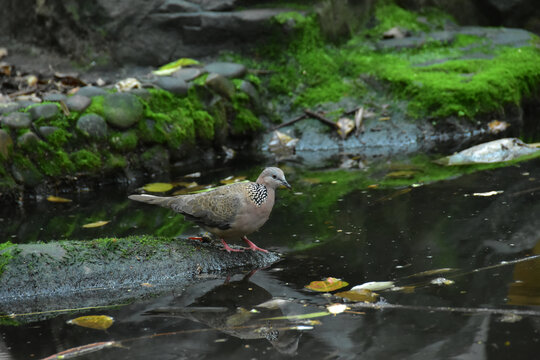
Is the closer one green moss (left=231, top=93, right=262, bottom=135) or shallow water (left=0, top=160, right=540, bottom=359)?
shallow water (left=0, top=160, right=540, bottom=359)

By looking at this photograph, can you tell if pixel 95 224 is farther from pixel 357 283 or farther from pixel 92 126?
pixel 357 283

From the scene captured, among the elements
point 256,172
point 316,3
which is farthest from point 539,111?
point 256,172

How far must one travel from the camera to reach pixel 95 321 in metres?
3.93

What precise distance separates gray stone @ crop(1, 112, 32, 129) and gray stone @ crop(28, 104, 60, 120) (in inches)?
5.7

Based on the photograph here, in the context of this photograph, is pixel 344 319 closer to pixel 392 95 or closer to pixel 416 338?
pixel 416 338

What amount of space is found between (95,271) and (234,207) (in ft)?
3.60

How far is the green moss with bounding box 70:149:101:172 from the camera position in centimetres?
783

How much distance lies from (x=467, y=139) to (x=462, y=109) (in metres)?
0.58

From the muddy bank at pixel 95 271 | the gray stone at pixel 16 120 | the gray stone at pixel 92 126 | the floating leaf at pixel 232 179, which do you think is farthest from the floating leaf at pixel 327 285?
the gray stone at pixel 16 120

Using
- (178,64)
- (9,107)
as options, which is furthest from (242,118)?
(9,107)

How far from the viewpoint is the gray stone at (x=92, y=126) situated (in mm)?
7914

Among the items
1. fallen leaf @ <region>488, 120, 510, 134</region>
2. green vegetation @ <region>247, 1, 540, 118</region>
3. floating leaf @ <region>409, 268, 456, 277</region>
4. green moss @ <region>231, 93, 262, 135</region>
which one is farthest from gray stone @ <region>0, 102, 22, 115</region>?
fallen leaf @ <region>488, 120, 510, 134</region>

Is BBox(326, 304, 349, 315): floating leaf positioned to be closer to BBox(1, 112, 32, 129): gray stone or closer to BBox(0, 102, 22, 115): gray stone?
BBox(1, 112, 32, 129): gray stone

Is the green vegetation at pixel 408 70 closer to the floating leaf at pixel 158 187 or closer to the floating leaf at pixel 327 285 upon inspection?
the floating leaf at pixel 158 187
